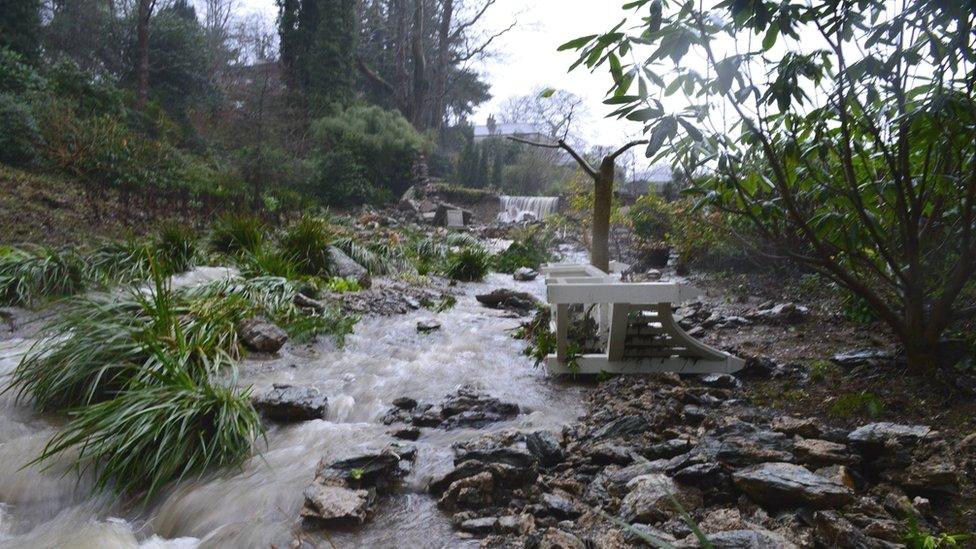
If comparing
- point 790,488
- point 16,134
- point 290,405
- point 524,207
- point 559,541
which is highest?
point 16,134

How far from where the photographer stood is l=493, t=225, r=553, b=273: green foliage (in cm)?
1028

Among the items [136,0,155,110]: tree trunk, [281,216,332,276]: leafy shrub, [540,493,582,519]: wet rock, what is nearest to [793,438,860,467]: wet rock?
[540,493,582,519]: wet rock

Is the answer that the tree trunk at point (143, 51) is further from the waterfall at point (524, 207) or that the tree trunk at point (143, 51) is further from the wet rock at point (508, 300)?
the wet rock at point (508, 300)

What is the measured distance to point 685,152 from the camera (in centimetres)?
287

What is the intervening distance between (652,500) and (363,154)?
1736cm

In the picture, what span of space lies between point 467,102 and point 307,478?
29115 mm

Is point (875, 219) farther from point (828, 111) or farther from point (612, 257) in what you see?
point (612, 257)

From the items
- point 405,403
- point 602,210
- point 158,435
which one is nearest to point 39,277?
point 158,435

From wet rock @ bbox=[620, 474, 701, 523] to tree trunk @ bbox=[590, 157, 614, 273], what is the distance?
10.6 ft

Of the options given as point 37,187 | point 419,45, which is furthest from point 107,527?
point 419,45

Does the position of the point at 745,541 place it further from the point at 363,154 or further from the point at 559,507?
the point at 363,154

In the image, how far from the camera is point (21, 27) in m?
12.9

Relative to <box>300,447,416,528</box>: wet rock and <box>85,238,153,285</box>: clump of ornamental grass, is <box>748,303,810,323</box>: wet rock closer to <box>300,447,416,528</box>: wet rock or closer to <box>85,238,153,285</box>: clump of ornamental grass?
<box>300,447,416,528</box>: wet rock

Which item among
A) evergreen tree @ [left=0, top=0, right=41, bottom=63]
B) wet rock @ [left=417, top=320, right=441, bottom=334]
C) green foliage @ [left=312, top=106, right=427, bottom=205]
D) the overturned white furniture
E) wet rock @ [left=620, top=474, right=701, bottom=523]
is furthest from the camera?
green foliage @ [left=312, top=106, right=427, bottom=205]
